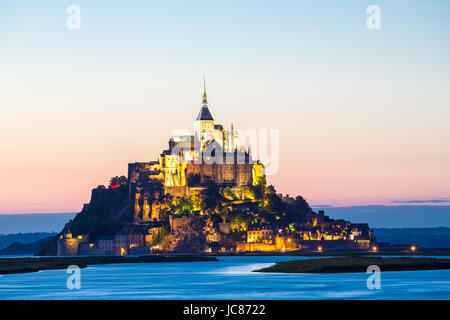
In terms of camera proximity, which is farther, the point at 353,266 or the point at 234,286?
the point at 353,266

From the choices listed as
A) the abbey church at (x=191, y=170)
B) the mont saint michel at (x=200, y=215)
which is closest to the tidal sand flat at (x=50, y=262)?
the mont saint michel at (x=200, y=215)

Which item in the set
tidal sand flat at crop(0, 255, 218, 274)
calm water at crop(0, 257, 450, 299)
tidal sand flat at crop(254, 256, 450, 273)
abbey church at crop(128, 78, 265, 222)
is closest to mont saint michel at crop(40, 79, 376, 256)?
abbey church at crop(128, 78, 265, 222)

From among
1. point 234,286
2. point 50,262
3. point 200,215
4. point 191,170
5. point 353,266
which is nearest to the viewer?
point 234,286

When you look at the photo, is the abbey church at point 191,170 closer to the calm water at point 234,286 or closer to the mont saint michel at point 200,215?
the mont saint michel at point 200,215

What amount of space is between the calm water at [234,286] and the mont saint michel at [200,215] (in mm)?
75040

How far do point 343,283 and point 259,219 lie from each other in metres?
98.0

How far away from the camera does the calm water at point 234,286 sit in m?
65.2

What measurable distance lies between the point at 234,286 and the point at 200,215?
315 feet

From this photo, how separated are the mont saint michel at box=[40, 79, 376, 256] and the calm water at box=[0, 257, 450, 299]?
75040 mm

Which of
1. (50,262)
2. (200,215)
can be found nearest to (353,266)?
(50,262)

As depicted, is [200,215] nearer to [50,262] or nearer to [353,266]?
[50,262]

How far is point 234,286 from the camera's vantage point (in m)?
76.4

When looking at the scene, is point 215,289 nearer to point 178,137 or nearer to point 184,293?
point 184,293
